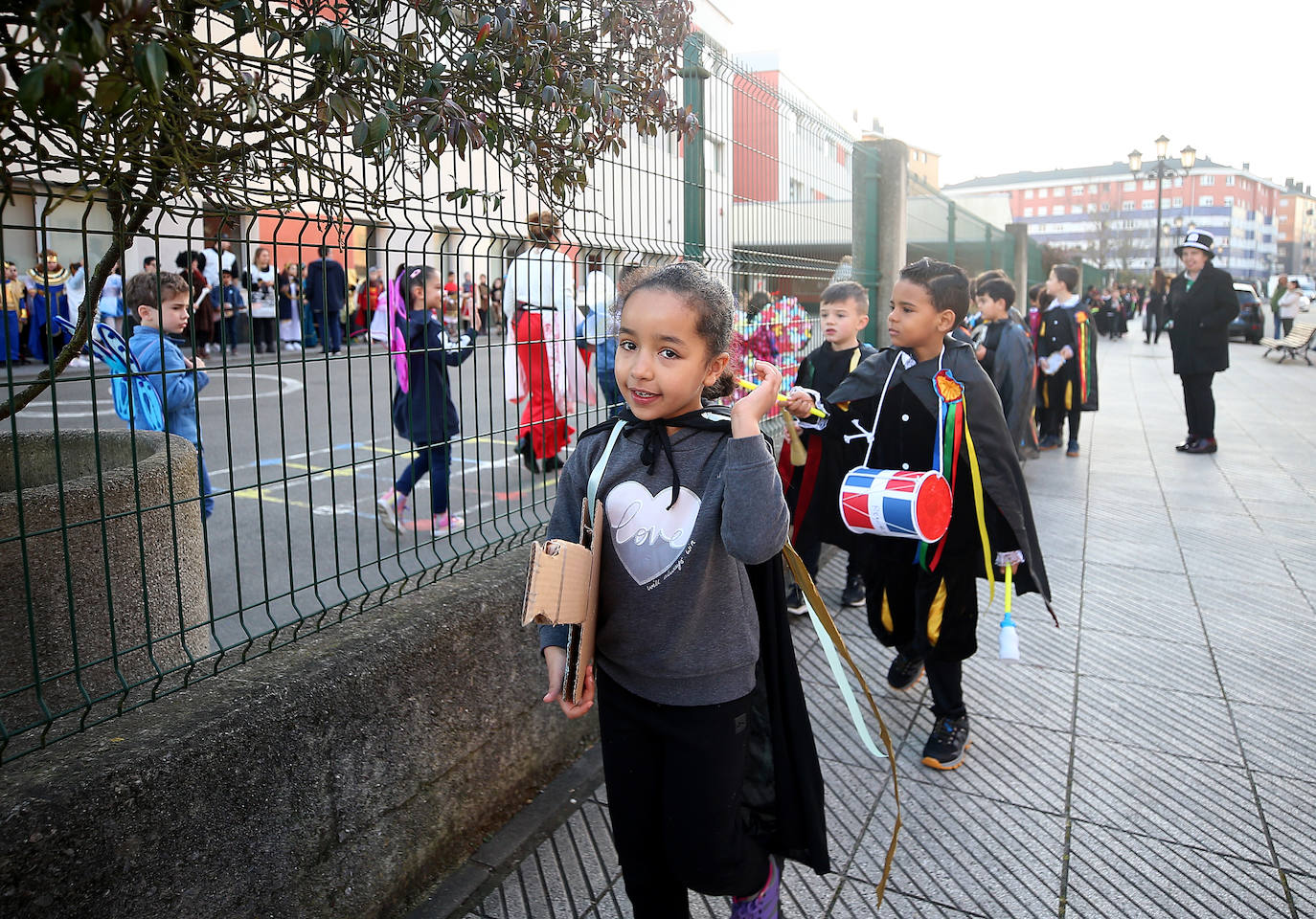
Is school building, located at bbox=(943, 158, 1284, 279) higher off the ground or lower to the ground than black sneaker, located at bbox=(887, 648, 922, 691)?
higher

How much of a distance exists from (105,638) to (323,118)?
63.2 inches

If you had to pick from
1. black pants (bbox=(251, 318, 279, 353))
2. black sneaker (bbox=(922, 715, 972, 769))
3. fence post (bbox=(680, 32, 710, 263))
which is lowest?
black sneaker (bbox=(922, 715, 972, 769))

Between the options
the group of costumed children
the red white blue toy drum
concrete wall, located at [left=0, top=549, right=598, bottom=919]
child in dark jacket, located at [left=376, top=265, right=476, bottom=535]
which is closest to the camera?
concrete wall, located at [left=0, top=549, right=598, bottom=919]

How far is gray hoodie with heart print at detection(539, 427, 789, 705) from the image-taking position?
7.06 feet

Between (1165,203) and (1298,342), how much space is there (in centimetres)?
11749

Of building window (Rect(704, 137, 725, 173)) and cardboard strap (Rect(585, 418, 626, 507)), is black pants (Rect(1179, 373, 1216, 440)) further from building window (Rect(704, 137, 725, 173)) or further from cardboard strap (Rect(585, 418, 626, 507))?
cardboard strap (Rect(585, 418, 626, 507))

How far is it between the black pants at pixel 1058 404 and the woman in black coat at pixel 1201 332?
104 centimetres

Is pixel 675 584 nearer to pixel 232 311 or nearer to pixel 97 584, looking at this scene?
pixel 97 584

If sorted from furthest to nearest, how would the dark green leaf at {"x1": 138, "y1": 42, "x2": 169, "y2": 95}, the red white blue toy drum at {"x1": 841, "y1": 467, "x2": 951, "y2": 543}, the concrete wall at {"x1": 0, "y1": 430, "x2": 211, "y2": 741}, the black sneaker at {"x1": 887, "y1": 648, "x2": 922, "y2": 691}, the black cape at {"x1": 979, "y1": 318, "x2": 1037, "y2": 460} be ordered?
the black cape at {"x1": 979, "y1": 318, "x2": 1037, "y2": 460}
the black sneaker at {"x1": 887, "y1": 648, "x2": 922, "y2": 691}
the red white blue toy drum at {"x1": 841, "y1": 467, "x2": 951, "y2": 543}
the concrete wall at {"x1": 0, "y1": 430, "x2": 211, "y2": 741}
the dark green leaf at {"x1": 138, "y1": 42, "x2": 169, "y2": 95}

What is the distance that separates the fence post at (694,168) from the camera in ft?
15.5

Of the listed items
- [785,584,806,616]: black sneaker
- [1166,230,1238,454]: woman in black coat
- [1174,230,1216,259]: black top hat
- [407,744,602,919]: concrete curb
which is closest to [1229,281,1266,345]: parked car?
[1166,230,1238,454]: woman in black coat

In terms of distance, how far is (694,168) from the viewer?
4.80 meters

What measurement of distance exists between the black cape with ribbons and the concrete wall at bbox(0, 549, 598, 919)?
102 cm

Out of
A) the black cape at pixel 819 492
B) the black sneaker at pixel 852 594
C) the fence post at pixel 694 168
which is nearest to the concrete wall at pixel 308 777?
the black cape at pixel 819 492
